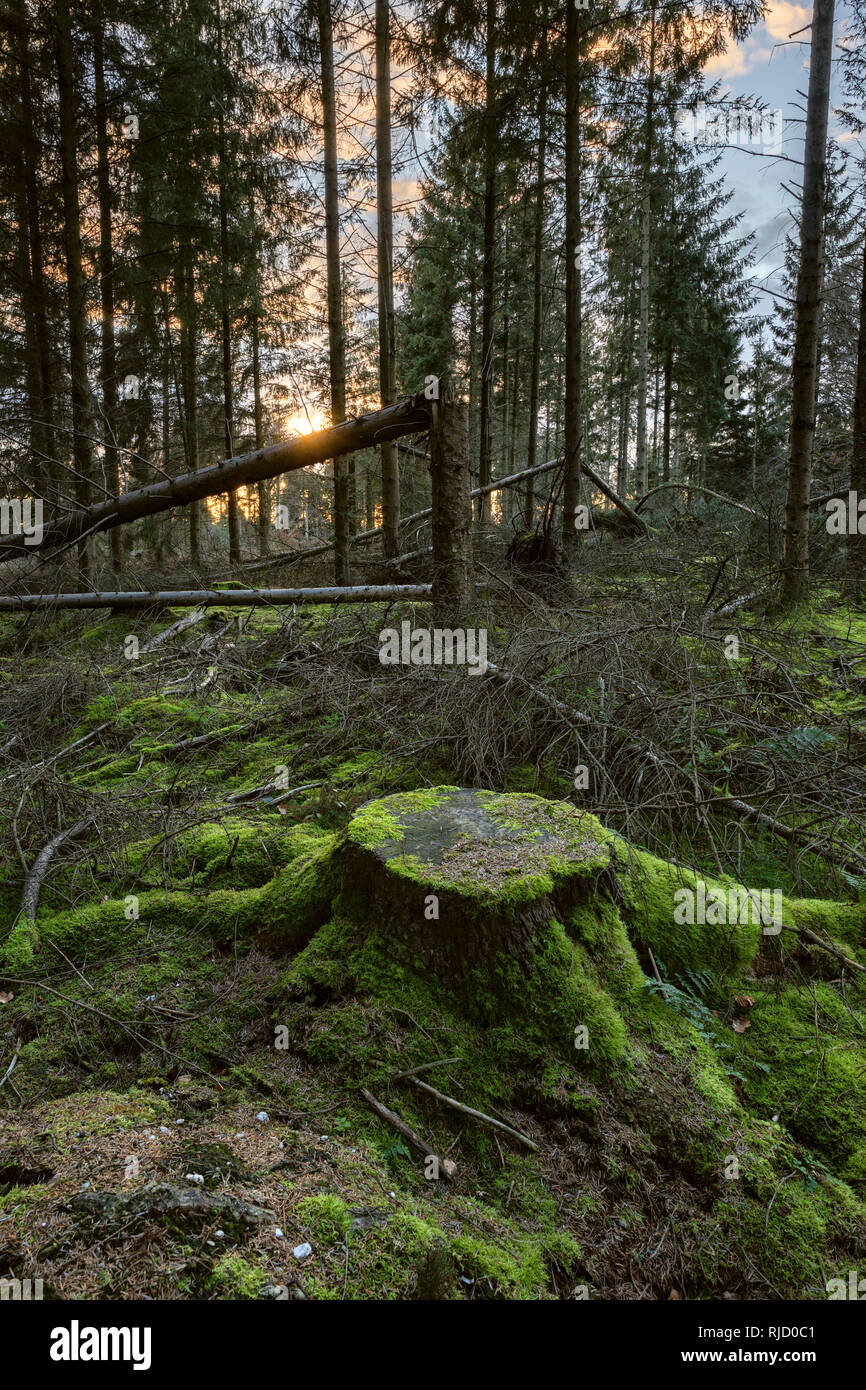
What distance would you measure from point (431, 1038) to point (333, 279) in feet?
34.4

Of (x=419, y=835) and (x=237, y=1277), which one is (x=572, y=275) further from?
(x=237, y=1277)

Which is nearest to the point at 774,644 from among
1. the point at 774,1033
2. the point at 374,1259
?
the point at 774,1033

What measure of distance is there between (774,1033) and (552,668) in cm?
273

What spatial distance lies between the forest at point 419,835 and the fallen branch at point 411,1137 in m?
0.02

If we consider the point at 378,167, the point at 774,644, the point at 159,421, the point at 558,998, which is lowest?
the point at 558,998

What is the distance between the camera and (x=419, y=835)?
267cm

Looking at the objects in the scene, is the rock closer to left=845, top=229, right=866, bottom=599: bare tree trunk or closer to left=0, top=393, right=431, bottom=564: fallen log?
left=0, top=393, right=431, bottom=564: fallen log

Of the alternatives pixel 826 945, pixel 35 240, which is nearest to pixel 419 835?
pixel 826 945

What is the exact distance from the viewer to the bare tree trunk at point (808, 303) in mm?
6570

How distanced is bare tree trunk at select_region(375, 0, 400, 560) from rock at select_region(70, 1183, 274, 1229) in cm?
940

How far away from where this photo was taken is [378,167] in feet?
31.9

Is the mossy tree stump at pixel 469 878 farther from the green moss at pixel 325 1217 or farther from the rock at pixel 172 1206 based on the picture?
the rock at pixel 172 1206
